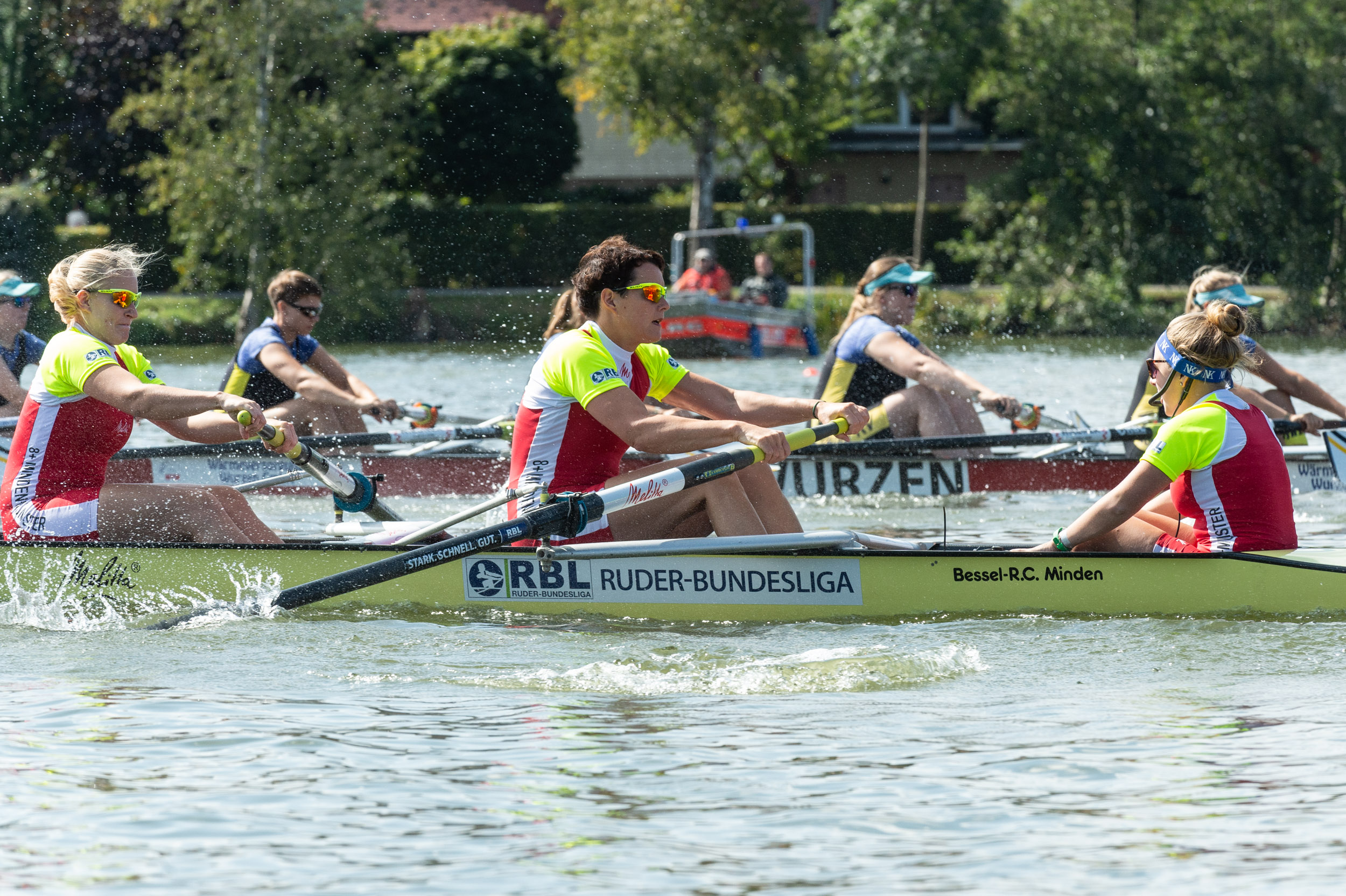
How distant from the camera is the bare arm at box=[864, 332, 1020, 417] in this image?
9438 millimetres

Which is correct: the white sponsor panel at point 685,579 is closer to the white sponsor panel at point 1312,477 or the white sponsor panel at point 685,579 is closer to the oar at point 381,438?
the oar at point 381,438

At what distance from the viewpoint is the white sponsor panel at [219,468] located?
1090 centimetres

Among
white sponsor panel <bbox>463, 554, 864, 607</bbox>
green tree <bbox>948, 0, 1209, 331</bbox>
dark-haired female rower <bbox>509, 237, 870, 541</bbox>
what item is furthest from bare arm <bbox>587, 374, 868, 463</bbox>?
green tree <bbox>948, 0, 1209, 331</bbox>

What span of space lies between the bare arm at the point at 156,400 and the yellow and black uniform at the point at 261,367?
12.8ft

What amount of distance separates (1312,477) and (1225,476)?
460cm

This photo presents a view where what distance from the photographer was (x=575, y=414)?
626 centimetres

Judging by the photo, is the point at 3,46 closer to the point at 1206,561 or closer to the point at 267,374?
the point at 267,374

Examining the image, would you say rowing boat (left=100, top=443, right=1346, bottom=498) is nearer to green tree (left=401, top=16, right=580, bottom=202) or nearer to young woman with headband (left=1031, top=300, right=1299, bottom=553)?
young woman with headband (left=1031, top=300, right=1299, bottom=553)

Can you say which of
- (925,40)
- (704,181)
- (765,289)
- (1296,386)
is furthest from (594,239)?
(1296,386)

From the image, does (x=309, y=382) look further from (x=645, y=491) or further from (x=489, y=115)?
(x=489, y=115)

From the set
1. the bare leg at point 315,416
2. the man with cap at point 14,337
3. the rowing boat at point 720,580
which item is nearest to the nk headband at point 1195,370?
the rowing boat at point 720,580

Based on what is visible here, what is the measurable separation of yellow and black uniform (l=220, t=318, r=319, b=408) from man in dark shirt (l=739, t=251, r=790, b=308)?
15109 millimetres

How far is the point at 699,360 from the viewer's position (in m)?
24.5

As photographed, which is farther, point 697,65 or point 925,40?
point 925,40
